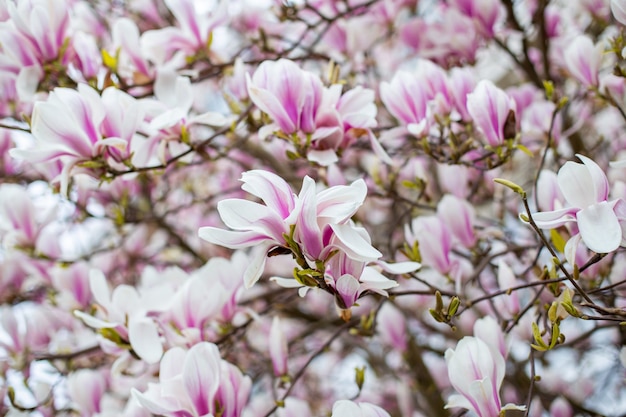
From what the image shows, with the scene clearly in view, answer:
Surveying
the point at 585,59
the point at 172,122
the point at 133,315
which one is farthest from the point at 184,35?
the point at 585,59

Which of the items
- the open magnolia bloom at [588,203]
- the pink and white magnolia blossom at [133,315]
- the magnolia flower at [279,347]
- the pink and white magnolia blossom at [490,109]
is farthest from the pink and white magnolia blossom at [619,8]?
the pink and white magnolia blossom at [133,315]

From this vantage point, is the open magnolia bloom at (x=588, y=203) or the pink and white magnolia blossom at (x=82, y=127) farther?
the pink and white magnolia blossom at (x=82, y=127)

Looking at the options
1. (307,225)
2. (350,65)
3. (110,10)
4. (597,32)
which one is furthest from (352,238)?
(110,10)

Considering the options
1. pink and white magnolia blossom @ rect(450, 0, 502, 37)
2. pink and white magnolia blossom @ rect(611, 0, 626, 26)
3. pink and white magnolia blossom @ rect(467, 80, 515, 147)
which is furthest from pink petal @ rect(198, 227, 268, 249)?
pink and white magnolia blossom @ rect(450, 0, 502, 37)

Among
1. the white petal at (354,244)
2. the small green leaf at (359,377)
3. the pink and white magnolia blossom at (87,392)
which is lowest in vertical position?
the pink and white magnolia blossom at (87,392)

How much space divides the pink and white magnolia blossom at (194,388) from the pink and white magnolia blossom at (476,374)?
35cm

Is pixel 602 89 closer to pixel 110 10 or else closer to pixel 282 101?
pixel 282 101

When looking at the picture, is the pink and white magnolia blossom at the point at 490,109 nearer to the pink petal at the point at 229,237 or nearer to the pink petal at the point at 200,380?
the pink petal at the point at 229,237

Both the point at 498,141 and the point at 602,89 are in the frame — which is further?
the point at 602,89

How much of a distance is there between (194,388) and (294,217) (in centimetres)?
34

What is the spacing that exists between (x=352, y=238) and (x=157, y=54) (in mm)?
786

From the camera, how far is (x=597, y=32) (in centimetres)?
183

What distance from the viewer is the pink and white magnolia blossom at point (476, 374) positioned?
0.83 m

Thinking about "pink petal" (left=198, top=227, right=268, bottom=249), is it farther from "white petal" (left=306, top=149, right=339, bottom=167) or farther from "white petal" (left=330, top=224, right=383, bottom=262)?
"white petal" (left=306, top=149, right=339, bottom=167)
